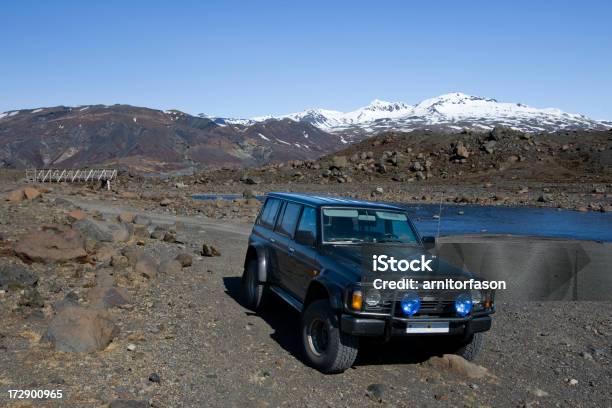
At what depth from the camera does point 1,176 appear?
233 feet

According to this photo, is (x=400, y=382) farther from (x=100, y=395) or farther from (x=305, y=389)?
(x=100, y=395)

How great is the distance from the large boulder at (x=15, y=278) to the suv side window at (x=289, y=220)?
13.9 ft

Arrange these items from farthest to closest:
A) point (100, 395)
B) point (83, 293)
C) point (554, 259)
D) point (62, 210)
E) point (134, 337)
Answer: point (62, 210)
point (554, 259)
point (83, 293)
point (134, 337)
point (100, 395)

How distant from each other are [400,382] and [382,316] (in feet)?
2.81

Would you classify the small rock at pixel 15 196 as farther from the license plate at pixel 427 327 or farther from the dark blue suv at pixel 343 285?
the license plate at pixel 427 327

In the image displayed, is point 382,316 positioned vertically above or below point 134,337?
above

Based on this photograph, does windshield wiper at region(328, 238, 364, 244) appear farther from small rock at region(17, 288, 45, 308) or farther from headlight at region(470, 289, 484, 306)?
small rock at region(17, 288, 45, 308)

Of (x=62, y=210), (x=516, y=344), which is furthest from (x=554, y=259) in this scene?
(x=62, y=210)

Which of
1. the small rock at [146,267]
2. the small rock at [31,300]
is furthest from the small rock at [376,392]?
the small rock at [146,267]

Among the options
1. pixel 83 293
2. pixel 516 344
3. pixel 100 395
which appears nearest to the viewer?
pixel 100 395

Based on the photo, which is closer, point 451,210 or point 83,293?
point 83,293

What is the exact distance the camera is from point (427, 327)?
6.25 m

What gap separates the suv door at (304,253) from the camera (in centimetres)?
733

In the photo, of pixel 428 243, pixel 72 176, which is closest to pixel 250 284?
pixel 428 243
